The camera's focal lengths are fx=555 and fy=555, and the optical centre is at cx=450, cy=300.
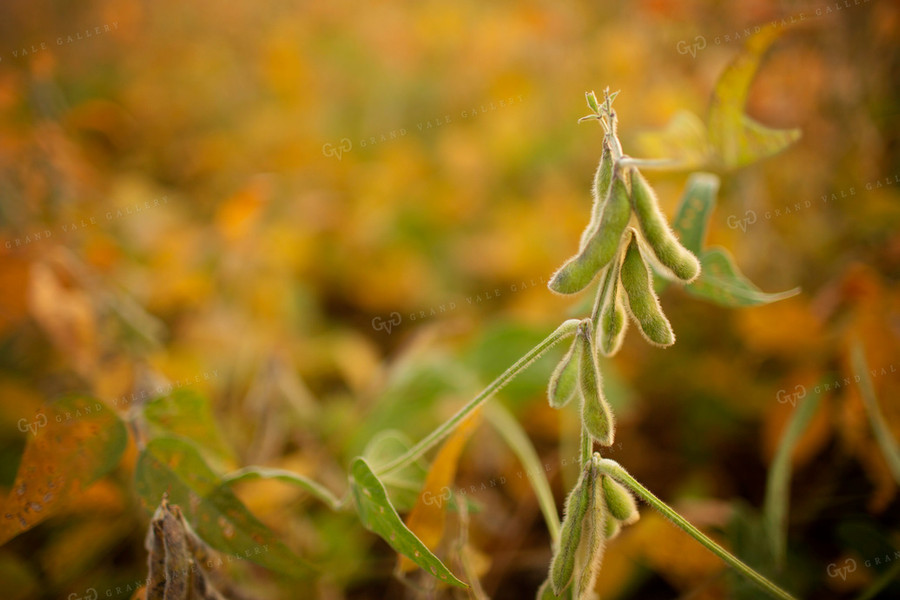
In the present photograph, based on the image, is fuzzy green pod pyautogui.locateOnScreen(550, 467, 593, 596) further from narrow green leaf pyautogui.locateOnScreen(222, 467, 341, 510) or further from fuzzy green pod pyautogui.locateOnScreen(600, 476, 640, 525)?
narrow green leaf pyautogui.locateOnScreen(222, 467, 341, 510)

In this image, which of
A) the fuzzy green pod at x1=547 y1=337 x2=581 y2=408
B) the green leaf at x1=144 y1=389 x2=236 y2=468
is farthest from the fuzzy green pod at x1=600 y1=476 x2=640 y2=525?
the green leaf at x1=144 y1=389 x2=236 y2=468

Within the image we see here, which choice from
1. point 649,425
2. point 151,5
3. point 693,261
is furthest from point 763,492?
point 151,5

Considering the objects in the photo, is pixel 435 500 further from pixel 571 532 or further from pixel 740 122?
pixel 740 122

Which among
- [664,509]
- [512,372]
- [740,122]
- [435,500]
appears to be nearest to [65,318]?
[435,500]

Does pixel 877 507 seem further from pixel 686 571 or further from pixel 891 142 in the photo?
pixel 891 142

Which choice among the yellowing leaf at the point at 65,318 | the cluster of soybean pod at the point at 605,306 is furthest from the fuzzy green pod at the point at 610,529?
the yellowing leaf at the point at 65,318

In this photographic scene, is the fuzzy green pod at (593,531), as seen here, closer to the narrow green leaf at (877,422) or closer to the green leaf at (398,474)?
the green leaf at (398,474)
